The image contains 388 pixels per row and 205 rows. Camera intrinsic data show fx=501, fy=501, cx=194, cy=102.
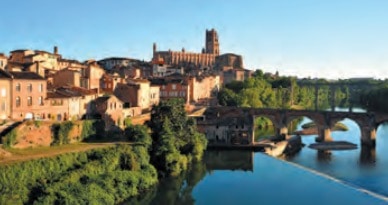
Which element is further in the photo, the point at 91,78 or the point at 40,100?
the point at 91,78

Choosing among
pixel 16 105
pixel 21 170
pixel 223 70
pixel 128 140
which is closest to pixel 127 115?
pixel 128 140

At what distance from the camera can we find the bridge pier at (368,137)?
47062 mm

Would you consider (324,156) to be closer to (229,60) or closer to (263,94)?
(263,94)

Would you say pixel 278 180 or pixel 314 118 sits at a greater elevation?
pixel 314 118

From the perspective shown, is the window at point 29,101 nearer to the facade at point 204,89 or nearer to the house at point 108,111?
the house at point 108,111

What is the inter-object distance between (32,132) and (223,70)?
71066 mm

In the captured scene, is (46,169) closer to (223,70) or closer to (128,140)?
(128,140)

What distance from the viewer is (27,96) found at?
Answer: 30703mm

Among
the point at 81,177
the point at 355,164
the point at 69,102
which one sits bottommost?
the point at 355,164

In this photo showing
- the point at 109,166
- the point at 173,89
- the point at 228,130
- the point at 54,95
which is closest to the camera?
the point at 109,166

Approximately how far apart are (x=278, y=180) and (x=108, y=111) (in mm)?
13193

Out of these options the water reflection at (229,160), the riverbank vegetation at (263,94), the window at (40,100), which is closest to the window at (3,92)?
the window at (40,100)

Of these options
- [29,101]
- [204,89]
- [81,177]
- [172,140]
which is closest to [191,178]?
[172,140]

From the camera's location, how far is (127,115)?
40688mm
